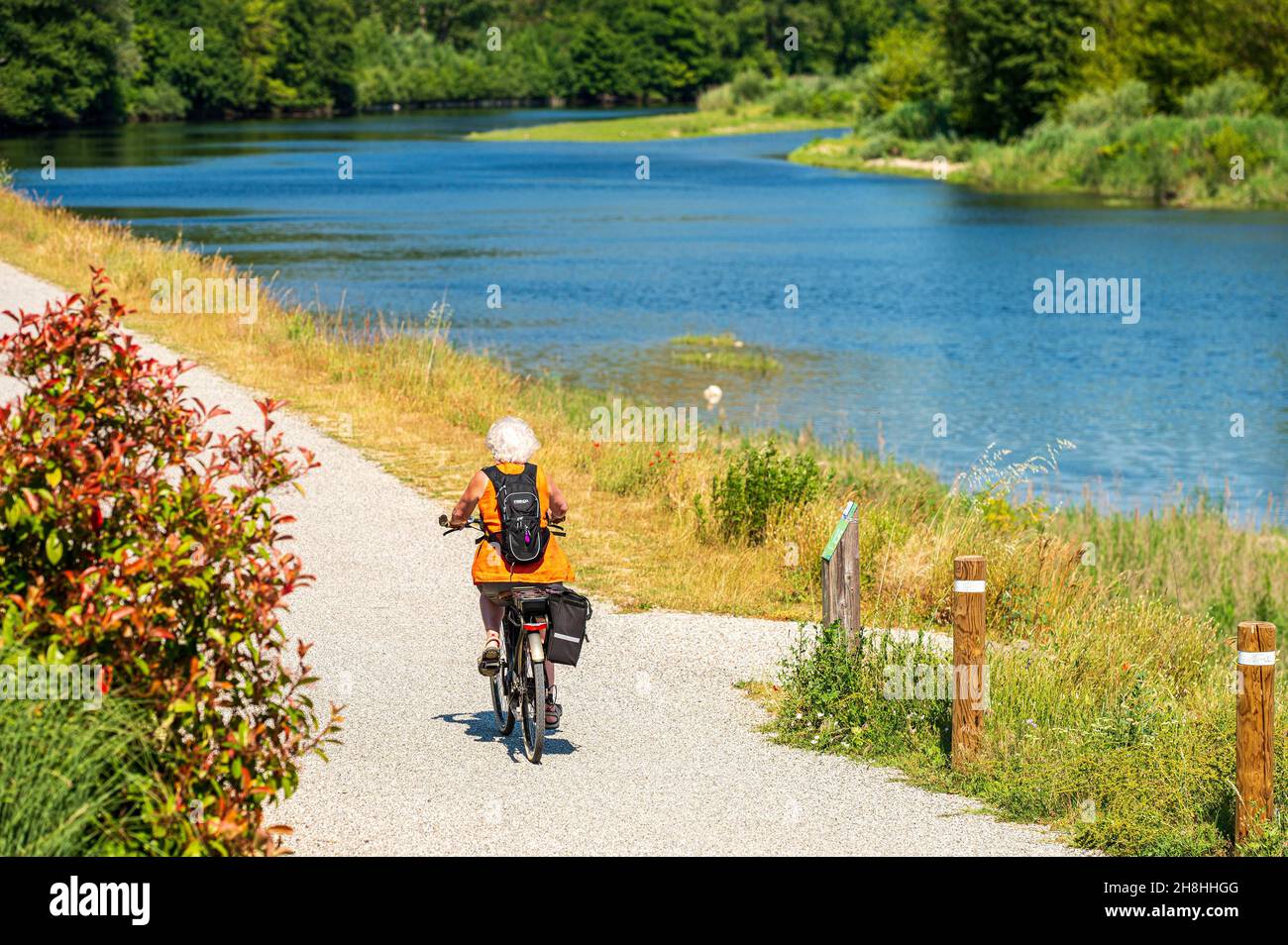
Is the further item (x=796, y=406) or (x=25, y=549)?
(x=796, y=406)

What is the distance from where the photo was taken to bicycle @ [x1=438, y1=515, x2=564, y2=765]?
7.47 metres

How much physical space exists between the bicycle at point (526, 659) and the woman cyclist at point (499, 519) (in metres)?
0.06

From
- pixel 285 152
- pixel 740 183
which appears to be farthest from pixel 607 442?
pixel 285 152

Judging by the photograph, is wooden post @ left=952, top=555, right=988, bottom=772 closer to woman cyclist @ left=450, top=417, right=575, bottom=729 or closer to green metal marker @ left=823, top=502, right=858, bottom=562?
green metal marker @ left=823, top=502, right=858, bottom=562

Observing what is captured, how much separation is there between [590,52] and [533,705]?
552 feet

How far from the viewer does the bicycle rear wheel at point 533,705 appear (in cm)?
754

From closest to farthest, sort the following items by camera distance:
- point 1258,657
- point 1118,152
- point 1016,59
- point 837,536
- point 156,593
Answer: point 156,593 → point 1258,657 → point 837,536 → point 1118,152 → point 1016,59

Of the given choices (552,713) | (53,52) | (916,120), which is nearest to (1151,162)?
(916,120)

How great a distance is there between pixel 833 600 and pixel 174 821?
435cm

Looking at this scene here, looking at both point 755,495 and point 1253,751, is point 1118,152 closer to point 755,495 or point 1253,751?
point 755,495

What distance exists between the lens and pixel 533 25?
18188 centimetres

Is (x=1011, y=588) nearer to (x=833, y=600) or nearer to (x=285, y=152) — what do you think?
(x=833, y=600)

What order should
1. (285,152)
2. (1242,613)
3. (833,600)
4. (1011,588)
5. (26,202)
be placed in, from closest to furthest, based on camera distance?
(833,600)
(1011,588)
(1242,613)
(26,202)
(285,152)

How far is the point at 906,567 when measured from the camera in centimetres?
1145
